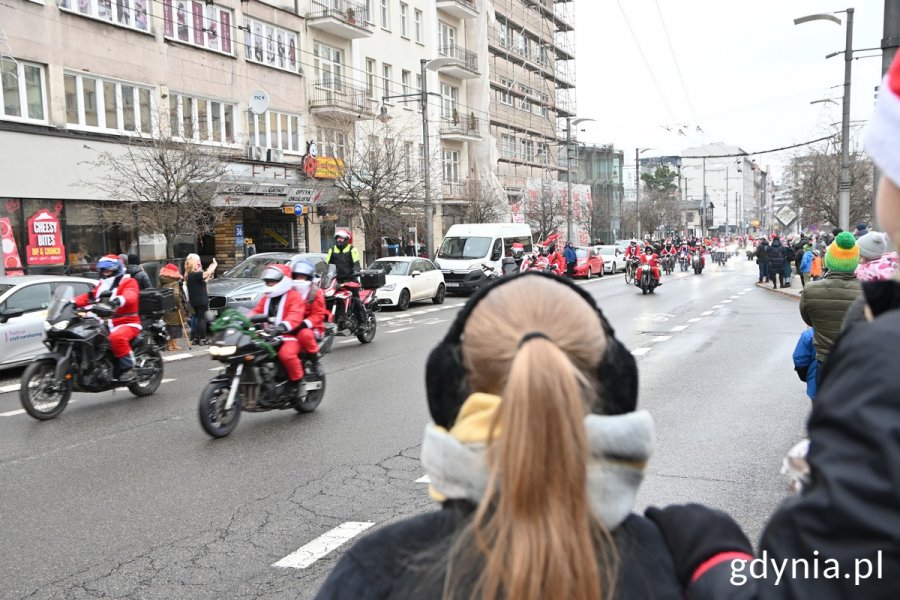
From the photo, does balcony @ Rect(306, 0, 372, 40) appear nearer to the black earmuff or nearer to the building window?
the building window

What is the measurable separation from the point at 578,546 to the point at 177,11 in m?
29.4

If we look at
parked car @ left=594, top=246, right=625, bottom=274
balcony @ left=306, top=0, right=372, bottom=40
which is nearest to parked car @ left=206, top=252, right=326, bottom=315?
balcony @ left=306, top=0, right=372, bottom=40

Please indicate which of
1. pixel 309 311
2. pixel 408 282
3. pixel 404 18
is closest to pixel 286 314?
pixel 309 311

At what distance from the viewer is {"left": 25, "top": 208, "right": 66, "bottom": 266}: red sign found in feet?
71.2

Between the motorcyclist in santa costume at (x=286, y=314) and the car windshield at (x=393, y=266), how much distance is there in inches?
593

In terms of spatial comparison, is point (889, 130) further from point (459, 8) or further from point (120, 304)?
point (459, 8)

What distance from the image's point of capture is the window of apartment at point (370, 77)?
3926 centimetres

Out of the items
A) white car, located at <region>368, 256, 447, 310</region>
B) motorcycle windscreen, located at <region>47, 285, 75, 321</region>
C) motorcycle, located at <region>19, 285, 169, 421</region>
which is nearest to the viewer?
motorcycle, located at <region>19, 285, 169, 421</region>

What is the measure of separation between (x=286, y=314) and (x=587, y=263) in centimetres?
3270

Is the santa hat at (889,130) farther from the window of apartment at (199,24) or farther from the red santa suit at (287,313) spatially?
the window of apartment at (199,24)

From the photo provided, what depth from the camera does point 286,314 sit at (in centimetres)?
856

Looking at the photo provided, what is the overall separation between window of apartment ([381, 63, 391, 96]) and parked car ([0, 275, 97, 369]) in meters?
30.1

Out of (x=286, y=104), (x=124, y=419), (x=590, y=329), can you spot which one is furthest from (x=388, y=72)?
(x=590, y=329)

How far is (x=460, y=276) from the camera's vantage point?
2836cm
